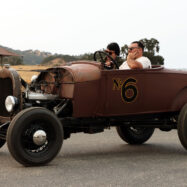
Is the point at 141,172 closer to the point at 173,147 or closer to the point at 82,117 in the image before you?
the point at 82,117

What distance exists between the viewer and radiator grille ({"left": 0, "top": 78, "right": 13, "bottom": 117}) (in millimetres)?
5547

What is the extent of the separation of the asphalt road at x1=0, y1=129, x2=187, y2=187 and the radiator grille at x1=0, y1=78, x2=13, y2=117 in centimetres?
60

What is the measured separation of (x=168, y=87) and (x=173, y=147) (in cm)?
123

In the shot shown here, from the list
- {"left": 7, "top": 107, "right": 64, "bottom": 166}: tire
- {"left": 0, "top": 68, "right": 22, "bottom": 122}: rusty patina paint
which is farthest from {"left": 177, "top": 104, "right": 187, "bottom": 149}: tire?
{"left": 0, "top": 68, "right": 22, "bottom": 122}: rusty patina paint

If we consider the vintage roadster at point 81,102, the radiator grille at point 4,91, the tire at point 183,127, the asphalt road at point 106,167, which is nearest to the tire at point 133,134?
the asphalt road at point 106,167

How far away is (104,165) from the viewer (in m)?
5.09

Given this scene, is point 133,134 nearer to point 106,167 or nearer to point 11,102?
point 106,167

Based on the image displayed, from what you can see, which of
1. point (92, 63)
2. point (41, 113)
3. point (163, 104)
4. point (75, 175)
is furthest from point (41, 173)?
point (163, 104)

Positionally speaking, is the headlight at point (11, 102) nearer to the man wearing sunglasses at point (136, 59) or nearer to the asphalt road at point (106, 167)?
the asphalt road at point (106, 167)

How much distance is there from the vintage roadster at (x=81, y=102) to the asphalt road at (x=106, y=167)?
1.01 ft

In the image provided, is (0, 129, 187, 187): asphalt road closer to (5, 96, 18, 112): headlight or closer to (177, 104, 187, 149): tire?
(177, 104, 187, 149): tire

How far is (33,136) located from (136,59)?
2100 mm

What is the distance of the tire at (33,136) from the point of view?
4.77 metres

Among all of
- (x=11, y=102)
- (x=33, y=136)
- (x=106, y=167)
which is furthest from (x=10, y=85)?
(x=106, y=167)
